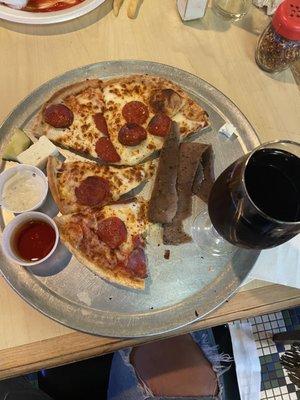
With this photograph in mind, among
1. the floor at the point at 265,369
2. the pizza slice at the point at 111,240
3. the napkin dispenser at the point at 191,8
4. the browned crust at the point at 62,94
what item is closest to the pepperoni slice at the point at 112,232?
the pizza slice at the point at 111,240

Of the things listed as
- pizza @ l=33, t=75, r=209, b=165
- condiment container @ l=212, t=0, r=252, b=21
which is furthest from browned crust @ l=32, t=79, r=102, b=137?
condiment container @ l=212, t=0, r=252, b=21

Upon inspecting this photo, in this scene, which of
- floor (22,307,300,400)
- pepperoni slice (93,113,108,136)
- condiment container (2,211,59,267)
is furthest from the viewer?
floor (22,307,300,400)

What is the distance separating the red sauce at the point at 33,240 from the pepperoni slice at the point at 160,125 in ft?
1.32

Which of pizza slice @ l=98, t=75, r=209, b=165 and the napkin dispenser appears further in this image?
the napkin dispenser

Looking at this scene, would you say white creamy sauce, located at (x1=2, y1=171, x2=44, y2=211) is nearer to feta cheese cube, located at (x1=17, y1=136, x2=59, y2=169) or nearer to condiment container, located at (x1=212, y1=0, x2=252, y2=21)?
feta cheese cube, located at (x1=17, y1=136, x2=59, y2=169)

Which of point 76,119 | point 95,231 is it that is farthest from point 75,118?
point 95,231

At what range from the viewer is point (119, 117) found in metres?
1.20

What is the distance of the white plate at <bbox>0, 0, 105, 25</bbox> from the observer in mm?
1282

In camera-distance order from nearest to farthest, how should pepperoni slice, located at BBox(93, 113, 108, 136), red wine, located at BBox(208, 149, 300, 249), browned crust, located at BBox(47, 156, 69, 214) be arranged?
1. red wine, located at BBox(208, 149, 300, 249)
2. browned crust, located at BBox(47, 156, 69, 214)
3. pepperoni slice, located at BBox(93, 113, 108, 136)

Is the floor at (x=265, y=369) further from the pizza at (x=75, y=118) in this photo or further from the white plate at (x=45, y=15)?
the white plate at (x=45, y=15)

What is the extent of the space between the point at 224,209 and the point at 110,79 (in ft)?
2.04

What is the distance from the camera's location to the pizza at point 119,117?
116 cm

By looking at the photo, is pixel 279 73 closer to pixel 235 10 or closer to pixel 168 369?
pixel 235 10

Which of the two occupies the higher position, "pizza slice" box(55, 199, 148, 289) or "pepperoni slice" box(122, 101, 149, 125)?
"pepperoni slice" box(122, 101, 149, 125)
